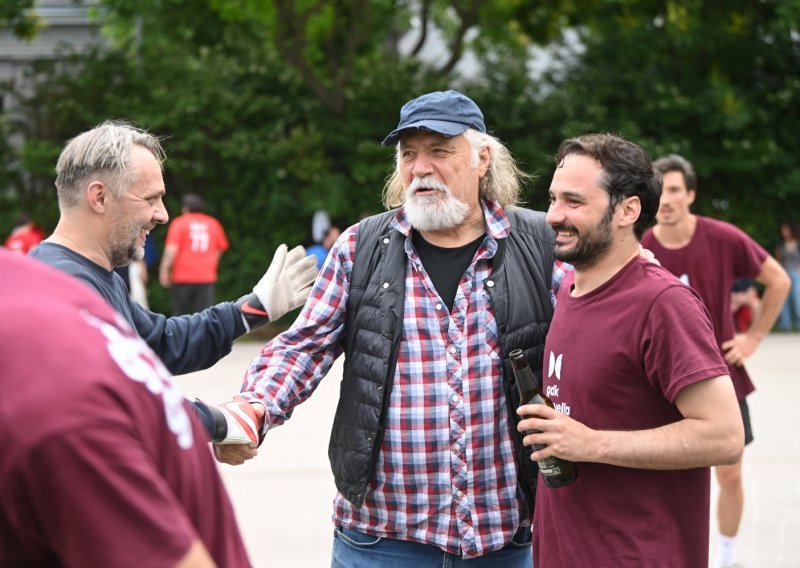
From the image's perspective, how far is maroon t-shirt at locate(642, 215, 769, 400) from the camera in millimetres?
5406

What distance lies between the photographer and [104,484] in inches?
47.1

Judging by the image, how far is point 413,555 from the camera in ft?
10.2

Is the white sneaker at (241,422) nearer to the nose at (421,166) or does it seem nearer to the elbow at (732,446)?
the nose at (421,166)

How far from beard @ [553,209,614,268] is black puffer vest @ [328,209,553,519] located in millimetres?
357

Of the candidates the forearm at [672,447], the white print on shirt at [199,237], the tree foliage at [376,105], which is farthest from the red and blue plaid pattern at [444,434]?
the tree foliage at [376,105]

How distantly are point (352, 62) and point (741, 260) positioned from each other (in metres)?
11.4

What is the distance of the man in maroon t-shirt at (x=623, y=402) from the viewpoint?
2.57 metres

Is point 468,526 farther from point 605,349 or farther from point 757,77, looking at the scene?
point 757,77

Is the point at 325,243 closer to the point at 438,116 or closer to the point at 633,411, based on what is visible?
the point at 438,116

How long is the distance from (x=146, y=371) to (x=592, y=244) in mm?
1720

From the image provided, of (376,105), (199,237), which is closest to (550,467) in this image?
(199,237)

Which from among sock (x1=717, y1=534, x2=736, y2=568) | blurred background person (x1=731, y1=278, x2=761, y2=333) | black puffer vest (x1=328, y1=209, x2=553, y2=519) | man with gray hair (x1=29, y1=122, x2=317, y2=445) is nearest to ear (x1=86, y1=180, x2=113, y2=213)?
man with gray hair (x1=29, y1=122, x2=317, y2=445)

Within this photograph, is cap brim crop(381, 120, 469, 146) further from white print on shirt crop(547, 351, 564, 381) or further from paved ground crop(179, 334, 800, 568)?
paved ground crop(179, 334, 800, 568)

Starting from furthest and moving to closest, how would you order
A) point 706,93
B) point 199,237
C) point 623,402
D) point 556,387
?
point 706,93
point 199,237
point 556,387
point 623,402
